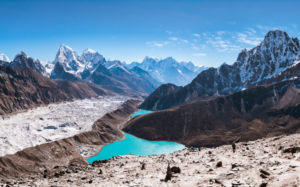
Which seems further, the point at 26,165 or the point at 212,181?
the point at 26,165

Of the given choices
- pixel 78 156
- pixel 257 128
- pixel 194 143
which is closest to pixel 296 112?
pixel 257 128

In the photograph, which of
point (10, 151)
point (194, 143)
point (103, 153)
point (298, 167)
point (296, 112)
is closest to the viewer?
point (298, 167)

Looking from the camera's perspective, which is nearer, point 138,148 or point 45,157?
point 45,157

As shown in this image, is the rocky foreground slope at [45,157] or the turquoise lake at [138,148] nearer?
the rocky foreground slope at [45,157]

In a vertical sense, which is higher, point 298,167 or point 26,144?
point 298,167

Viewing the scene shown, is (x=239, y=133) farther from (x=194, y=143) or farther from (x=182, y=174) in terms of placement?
(x=182, y=174)

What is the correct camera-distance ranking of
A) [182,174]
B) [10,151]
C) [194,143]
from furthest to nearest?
→ [194,143], [10,151], [182,174]

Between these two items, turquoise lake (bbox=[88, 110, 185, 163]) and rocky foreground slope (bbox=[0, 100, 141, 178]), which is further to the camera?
turquoise lake (bbox=[88, 110, 185, 163])

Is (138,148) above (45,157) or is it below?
below
